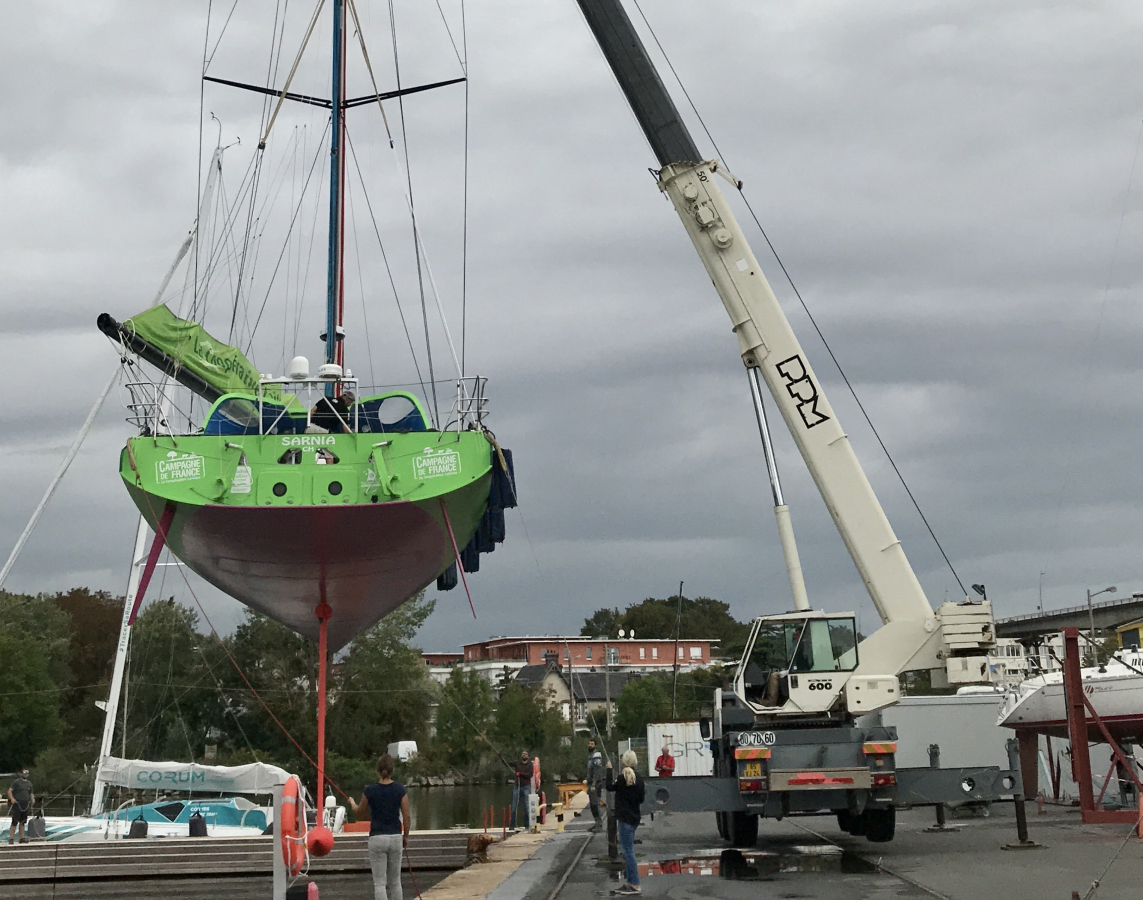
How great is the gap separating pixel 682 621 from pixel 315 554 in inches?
3405

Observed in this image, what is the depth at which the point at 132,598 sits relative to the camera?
22750 millimetres

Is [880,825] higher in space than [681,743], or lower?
higher

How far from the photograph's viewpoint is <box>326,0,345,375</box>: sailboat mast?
20.2 meters

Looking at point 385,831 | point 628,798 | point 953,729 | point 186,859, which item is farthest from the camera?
point 953,729

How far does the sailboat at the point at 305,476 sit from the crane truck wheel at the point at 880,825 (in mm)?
5937

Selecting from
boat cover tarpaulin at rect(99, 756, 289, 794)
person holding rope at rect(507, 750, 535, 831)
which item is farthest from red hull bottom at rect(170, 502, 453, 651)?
person holding rope at rect(507, 750, 535, 831)

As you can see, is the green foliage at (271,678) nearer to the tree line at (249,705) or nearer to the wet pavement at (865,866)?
the tree line at (249,705)

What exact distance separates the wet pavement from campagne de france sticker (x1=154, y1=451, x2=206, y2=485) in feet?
22.1

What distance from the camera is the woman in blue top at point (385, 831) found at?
25.0ft

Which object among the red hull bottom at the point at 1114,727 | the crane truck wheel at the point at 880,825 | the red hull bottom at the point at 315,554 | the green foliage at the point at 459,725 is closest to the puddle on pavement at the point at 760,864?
the crane truck wheel at the point at 880,825

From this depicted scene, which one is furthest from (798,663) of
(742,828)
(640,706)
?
(640,706)

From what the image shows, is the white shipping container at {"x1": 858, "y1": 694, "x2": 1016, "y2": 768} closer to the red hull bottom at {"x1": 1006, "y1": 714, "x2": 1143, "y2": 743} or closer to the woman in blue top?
the red hull bottom at {"x1": 1006, "y1": 714, "x2": 1143, "y2": 743}

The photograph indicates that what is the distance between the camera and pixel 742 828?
12.4 m

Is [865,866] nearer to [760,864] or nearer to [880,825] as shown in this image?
[760,864]
